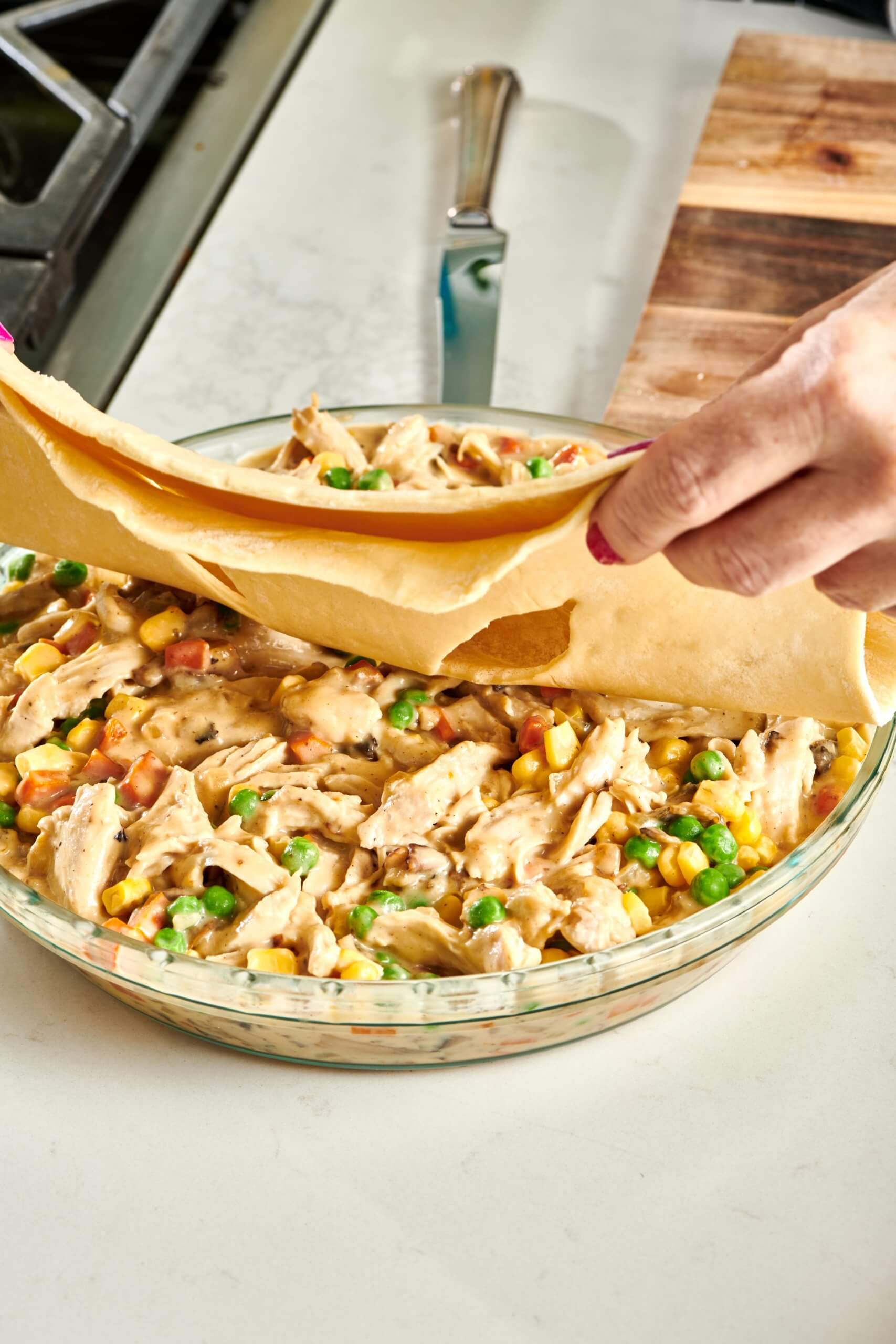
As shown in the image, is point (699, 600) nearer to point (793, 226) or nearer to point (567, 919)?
point (567, 919)

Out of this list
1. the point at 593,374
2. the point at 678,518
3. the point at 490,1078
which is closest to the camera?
the point at 678,518

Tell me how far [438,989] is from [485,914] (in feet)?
0.67

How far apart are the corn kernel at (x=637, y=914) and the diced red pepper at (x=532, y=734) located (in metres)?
0.38

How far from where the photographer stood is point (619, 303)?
444cm

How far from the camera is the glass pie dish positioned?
82.7 inches

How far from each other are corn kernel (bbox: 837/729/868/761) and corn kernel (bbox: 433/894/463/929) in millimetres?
848

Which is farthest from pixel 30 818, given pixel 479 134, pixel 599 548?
pixel 479 134

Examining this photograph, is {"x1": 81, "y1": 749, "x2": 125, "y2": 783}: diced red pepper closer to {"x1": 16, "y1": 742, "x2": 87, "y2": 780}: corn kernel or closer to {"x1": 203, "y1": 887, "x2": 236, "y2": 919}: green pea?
{"x1": 16, "y1": 742, "x2": 87, "y2": 780}: corn kernel

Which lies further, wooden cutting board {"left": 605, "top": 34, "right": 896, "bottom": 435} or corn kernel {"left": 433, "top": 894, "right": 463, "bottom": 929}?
wooden cutting board {"left": 605, "top": 34, "right": 896, "bottom": 435}

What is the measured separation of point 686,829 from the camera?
7.85 ft

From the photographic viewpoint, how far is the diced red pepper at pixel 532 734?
8.42ft

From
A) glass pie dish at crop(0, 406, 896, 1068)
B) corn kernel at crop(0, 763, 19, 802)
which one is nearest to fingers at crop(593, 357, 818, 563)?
glass pie dish at crop(0, 406, 896, 1068)

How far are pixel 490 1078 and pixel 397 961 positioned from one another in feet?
1.09

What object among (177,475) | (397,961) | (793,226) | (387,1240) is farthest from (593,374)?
(387,1240)
